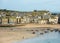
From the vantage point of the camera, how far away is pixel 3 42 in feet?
78.2

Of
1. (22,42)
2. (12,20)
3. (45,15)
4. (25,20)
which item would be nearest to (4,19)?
(12,20)

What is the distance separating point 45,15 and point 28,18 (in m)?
9.24

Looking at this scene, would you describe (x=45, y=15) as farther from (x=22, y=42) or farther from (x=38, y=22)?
(x=22, y=42)

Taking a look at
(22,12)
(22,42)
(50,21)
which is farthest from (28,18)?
(22,42)

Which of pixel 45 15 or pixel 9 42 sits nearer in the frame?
pixel 9 42

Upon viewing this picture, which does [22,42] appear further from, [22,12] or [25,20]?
[22,12]

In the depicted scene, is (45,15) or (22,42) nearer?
(22,42)

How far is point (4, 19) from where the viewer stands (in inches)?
2227

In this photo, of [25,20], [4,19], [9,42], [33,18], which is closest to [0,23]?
[4,19]

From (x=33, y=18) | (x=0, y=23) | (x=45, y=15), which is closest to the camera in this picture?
(x=0, y=23)

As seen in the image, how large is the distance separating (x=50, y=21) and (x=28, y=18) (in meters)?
6.29

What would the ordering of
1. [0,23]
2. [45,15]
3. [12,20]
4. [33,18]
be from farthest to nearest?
[45,15] < [33,18] < [12,20] < [0,23]

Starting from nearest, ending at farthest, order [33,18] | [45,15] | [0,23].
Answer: [0,23] → [33,18] → [45,15]

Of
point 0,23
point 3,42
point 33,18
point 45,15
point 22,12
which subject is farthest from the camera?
point 22,12
